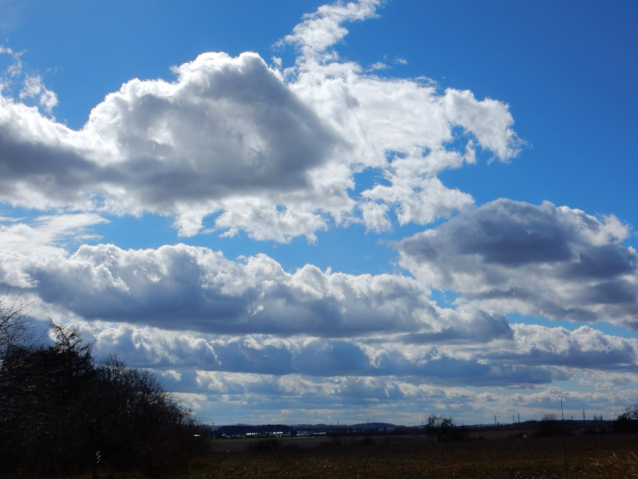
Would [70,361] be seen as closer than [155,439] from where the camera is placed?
No

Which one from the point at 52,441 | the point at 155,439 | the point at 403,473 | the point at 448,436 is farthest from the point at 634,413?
the point at 52,441

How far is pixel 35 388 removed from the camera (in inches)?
822

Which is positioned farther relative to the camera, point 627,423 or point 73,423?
point 627,423

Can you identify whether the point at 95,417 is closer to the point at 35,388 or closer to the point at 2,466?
the point at 2,466

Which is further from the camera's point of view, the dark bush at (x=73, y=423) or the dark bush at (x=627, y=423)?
the dark bush at (x=627, y=423)

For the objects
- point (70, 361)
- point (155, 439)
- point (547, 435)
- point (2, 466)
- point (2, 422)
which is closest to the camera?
point (2, 422)

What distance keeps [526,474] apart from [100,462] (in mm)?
23889

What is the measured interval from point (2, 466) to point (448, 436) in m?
96.0

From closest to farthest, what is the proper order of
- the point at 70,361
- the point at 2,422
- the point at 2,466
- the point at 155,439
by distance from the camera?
the point at 2,422 → the point at 2,466 → the point at 155,439 → the point at 70,361

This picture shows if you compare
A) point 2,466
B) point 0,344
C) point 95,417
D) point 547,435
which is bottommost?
point 547,435

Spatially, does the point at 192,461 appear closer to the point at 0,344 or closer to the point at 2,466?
the point at 2,466

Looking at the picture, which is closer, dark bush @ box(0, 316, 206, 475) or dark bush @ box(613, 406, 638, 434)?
dark bush @ box(0, 316, 206, 475)

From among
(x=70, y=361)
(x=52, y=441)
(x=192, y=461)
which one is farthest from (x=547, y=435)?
(x=52, y=441)

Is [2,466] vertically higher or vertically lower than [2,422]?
lower
